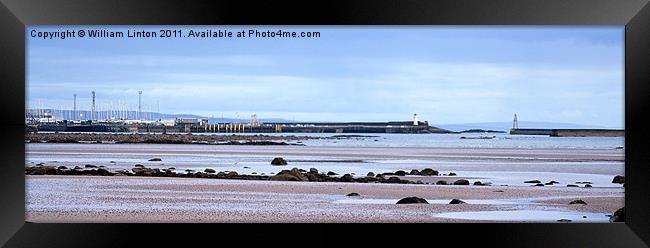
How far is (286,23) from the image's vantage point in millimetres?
6801

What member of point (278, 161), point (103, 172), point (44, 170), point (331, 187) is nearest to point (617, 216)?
point (331, 187)

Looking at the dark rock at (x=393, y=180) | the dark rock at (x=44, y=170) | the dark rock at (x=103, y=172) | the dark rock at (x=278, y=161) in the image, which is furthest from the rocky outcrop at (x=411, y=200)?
the dark rock at (x=44, y=170)

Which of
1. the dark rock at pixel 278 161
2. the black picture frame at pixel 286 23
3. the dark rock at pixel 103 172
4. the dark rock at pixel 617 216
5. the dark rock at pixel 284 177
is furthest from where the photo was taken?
the dark rock at pixel 278 161

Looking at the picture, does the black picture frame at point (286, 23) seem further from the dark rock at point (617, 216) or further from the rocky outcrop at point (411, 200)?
the rocky outcrop at point (411, 200)

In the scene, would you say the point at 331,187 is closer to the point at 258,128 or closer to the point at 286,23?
the point at 258,128

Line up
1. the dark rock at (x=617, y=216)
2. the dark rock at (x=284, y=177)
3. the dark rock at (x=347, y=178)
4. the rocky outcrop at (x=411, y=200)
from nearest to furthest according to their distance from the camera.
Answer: the dark rock at (x=617, y=216)
the rocky outcrop at (x=411, y=200)
the dark rock at (x=284, y=177)
the dark rock at (x=347, y=178)

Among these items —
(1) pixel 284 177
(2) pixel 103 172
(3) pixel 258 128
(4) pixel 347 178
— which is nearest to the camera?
(1) pixel 284 177

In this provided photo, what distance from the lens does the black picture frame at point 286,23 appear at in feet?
22.1

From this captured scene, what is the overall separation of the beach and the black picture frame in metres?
0.85

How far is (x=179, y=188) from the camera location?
10.4 metres

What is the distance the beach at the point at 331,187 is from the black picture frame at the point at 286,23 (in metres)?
0.85

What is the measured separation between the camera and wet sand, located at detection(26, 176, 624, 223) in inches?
360

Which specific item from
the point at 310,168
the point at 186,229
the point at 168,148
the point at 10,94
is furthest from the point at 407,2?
the point at 168,148

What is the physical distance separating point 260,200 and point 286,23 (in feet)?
11.6
